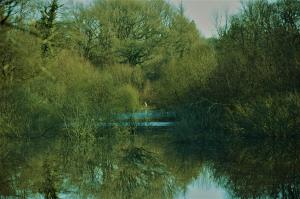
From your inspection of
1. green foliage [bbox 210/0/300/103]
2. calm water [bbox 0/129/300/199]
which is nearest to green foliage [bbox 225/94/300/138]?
calm water [bbox 0/129/300/199]

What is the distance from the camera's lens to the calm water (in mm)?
13523

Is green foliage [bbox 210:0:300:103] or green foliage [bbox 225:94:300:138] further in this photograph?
green foliage [bbox 210:0:300:103]

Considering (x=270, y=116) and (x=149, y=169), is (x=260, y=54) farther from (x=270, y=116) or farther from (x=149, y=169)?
(x=149, y=169)

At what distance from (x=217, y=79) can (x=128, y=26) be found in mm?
26652

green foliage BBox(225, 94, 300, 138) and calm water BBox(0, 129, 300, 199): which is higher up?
green foliage BBox(225, 94, 300, 138)

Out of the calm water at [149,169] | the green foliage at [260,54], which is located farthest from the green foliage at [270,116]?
the green foliage at [260,54]

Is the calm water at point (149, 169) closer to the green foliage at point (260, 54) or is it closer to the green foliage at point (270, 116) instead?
the green foliage at point (270, 116)

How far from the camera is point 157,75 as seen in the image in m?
45.9

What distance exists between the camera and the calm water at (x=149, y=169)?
44.4 feet

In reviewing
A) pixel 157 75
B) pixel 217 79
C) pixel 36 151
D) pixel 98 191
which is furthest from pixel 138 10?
pixel 98 191

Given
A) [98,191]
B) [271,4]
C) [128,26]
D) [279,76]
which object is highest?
[128,26]

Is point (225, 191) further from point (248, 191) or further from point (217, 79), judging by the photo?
point (217, 79)

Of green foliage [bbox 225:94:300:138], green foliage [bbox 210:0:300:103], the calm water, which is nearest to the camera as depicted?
the calm water

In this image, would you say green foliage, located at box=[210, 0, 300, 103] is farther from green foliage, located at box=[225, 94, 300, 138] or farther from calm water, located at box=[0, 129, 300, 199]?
calm water, located at box=[0, 129, 300, 199]
